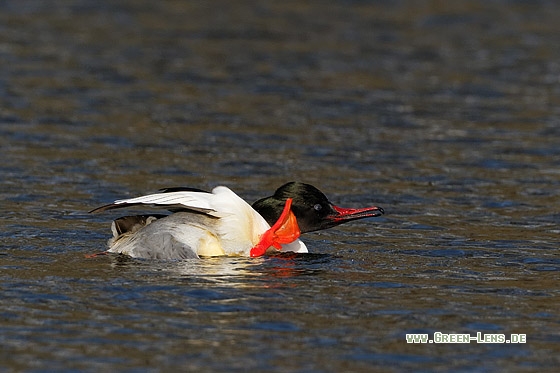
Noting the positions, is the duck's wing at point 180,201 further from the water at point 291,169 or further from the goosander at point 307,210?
the goosander at point 307,210

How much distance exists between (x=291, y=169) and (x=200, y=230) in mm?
4648

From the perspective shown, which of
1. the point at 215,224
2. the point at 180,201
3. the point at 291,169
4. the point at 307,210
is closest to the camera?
the point at 180,201

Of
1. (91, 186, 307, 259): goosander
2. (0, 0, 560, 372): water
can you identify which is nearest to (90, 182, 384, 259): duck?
(91, 186, 307, 259): goosander

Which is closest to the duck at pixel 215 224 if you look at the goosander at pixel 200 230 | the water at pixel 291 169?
the goosander at pixel 200 230

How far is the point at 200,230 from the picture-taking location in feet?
32.9

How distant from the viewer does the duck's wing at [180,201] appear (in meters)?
9.92

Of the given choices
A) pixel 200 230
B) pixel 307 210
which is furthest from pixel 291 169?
pixel 200 230

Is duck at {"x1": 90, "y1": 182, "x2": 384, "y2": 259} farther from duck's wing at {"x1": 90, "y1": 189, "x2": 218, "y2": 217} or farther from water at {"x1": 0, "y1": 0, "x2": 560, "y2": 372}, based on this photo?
water at {"x1": 0, "y1": 0, "x2": 560, "y2": 372}

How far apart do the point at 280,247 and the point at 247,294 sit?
1.61 metres

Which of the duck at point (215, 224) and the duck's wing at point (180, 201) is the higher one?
the duck's wing at point (180, 201)

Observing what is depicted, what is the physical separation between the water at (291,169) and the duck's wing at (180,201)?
48cm

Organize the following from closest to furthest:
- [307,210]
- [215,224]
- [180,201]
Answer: [180,201]
[215,224]
[307,210]

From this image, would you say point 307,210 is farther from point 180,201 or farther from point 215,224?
point 180,201

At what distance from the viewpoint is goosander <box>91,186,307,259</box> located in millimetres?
9961
